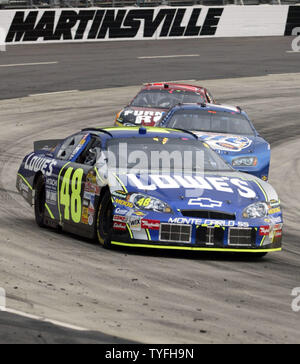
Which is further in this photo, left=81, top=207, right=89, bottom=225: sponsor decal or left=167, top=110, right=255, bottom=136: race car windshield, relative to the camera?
left=167, top=110, right=255, bottom=136: race car windshield

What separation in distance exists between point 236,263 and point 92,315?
2725 mm

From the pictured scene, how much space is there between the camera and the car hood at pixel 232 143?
46.1 feet

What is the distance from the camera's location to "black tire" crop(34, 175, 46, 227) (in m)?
10.8

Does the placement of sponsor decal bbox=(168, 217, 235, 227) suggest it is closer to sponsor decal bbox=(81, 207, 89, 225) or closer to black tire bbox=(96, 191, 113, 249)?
black tire bbox=(96, 191, 113, 249)

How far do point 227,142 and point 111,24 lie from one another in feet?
76.3

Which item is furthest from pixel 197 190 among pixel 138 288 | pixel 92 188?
pixel 138 288

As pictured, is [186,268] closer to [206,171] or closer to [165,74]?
[206,171]

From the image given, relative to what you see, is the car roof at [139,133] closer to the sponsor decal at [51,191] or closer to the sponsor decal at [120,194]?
the sponsor decal at [51,191]

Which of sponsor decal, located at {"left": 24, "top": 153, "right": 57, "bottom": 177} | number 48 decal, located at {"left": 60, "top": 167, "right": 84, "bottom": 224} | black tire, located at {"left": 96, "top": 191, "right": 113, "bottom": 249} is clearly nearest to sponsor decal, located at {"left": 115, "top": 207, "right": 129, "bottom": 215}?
black tire, located at {"left": 96, "top": 191, "right": 113, "bottom": 249}

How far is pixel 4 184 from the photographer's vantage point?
571 inches

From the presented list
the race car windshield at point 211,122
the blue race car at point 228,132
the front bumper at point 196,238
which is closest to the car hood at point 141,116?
the blue race car at point 228,132

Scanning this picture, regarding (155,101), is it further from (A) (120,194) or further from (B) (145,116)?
(A) (120,194)

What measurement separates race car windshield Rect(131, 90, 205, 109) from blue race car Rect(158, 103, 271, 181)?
3565 millimetres
